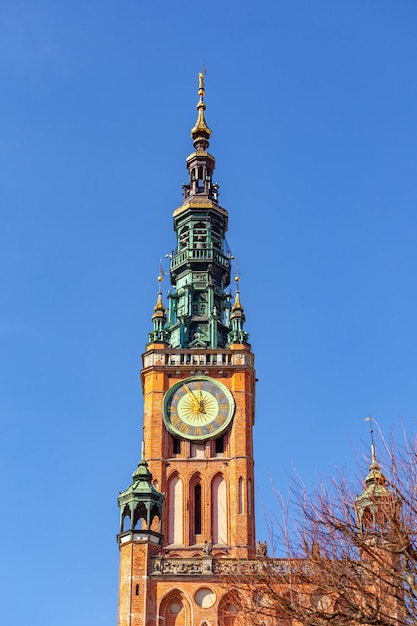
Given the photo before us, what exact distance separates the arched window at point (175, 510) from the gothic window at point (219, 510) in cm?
174

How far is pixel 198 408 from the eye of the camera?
65750 mm

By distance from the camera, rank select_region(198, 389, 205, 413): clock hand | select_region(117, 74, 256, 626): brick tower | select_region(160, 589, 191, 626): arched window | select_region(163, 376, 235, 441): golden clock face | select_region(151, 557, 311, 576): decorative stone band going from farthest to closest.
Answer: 1. select_region(198, 389, 205, 413): clock hand
2. select_region(163, 376, 235, 441): golden clock face
3. select_region(117, 74, 256, 626): brick tower
4. select_region(151, 557, 311, 576): decorative stone band
5. select_region(160, 589, 191, 626): arched window

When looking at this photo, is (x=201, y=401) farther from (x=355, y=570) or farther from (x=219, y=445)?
(x=355, y=570)

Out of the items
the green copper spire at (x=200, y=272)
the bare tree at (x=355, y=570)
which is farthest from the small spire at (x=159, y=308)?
the bare tree at (x=355, y=570)

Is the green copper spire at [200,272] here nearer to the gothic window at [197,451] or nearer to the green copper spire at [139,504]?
the gothic window at [197,451]

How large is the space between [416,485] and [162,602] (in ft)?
69.4

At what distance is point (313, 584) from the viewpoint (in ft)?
100

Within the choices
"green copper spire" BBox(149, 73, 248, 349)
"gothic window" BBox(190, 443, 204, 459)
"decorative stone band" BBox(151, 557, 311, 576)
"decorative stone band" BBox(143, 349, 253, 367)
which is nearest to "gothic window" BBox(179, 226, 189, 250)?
"green copper spire" BBox(149, 73, 248, 349)

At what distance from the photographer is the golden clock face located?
65.1m

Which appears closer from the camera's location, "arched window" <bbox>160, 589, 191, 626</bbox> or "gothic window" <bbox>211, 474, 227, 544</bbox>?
"arched window" <bbox>160, 589, 191, 626</bbox>

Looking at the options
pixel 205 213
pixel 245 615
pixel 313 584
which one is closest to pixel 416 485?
pixel 313 584

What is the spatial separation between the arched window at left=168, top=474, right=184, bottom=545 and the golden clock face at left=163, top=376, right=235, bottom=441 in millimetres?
2660

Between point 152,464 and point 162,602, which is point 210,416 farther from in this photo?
point 162,602

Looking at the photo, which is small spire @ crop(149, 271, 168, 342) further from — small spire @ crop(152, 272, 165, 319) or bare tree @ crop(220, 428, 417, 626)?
bare tree @ crop(220, 428, 417, 626)
